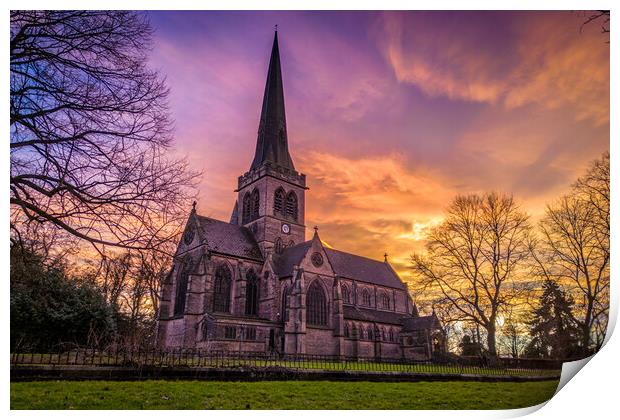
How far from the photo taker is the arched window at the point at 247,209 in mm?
43688

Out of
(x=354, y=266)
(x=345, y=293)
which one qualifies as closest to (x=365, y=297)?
(x=345, y=293)

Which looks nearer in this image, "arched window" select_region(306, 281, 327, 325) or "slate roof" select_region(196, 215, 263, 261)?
"arched window" select_region(306, 281, 327, 325)

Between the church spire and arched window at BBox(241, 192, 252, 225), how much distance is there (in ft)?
10.4

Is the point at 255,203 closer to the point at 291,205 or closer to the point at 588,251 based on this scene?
the point at 291,205

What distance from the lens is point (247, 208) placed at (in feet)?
146

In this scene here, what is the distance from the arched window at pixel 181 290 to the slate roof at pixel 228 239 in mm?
2494

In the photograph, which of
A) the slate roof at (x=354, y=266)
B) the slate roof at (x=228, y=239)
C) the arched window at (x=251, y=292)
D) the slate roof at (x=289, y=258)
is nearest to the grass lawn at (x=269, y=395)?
the slate roof at (x=289, y=258)

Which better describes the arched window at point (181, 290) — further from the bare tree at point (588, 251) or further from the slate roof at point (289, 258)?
the bare tree at point (588, 251)

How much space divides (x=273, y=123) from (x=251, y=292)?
18267mm

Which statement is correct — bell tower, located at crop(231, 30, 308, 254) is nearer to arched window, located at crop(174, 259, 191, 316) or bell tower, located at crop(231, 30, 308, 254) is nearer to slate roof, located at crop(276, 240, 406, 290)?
slate roof, located at crop(276, 240, 406, 290)

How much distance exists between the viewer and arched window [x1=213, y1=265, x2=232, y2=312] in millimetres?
33094

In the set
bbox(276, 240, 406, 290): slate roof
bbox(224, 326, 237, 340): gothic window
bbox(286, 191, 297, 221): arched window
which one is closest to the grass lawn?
bbox(224, 326, 237, 340): gothic window

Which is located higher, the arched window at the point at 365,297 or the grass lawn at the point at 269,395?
the arched window at the point at 365,297
